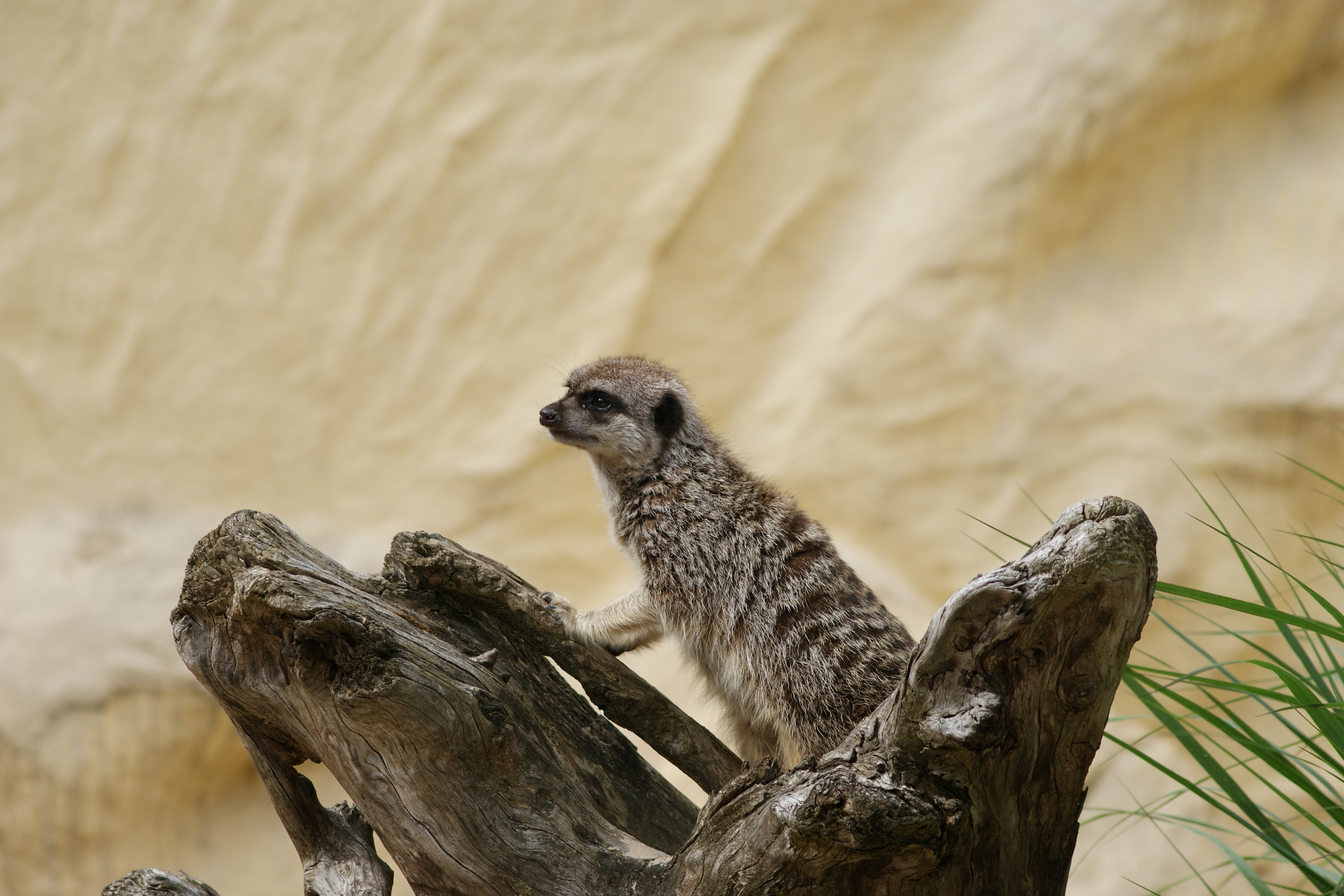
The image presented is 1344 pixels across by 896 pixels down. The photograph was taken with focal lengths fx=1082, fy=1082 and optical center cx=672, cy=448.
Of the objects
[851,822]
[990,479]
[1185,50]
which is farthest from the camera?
[990,479]

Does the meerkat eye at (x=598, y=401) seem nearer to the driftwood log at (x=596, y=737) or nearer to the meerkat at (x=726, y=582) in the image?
the meerkat at (x=726, y=582)

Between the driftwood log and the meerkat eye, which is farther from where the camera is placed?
the meerkat eye

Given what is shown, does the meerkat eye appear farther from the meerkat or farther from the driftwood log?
the driftwood log

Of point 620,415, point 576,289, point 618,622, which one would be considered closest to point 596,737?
point 618,622

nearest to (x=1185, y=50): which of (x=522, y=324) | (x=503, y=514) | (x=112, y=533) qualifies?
(x=522, y=324)

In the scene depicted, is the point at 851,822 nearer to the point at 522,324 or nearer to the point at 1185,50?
the point at 522,324

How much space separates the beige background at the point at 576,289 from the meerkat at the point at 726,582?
1.82 m

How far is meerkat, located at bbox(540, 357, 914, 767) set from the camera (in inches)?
76.5

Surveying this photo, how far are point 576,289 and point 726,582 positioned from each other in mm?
2381

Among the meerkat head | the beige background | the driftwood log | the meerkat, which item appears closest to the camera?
the driftwood log

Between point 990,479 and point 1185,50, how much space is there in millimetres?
1643

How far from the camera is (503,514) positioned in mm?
4207

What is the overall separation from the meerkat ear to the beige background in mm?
1845

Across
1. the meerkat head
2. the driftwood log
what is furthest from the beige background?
the driftwood log
